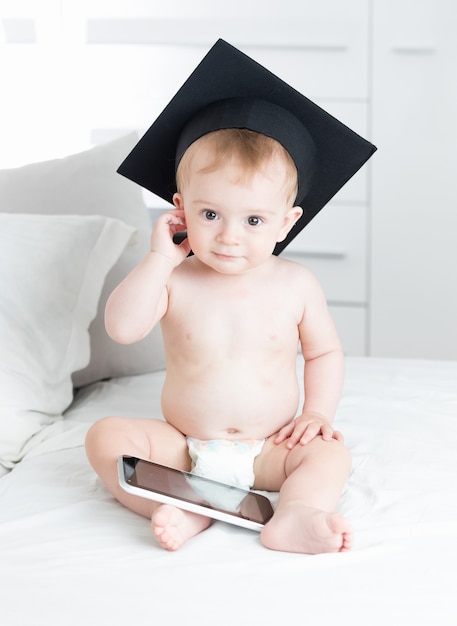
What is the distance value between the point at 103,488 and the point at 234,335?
0.84 ft

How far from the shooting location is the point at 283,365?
3.94ft

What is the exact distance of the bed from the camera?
814 mm

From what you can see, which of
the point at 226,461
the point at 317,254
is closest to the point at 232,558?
the point at 226,461

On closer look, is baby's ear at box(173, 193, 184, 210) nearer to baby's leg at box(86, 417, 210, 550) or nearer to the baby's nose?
the baby's nose

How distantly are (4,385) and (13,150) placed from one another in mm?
1537

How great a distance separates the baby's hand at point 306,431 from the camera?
1.12m

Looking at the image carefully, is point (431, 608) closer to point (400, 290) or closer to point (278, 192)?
point (278, 192)

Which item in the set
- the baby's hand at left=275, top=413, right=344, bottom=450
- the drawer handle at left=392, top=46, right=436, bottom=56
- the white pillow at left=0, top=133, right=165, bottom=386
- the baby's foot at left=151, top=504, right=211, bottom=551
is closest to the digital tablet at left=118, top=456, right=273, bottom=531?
the baby's foot at left=151, top=504, right=211, bottom=551

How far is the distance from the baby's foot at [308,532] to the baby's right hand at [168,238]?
0.37 metres

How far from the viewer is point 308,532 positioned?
0.92 metres

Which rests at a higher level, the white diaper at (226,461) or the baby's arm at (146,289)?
the baby's arm at (146,289)

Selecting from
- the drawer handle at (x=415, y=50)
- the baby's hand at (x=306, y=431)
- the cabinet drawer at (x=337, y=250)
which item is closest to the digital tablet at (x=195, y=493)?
the baby's hand at (x=306, y=431)

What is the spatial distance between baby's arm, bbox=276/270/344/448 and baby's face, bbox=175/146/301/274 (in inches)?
5.5

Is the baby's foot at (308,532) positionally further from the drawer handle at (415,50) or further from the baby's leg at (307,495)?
the drawer handle at (415,50)
